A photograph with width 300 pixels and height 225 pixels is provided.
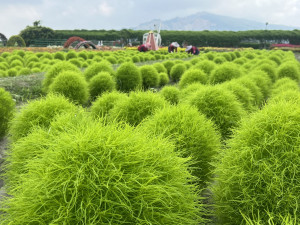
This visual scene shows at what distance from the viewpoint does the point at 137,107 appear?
11.9 feet

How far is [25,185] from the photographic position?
1.58 metres

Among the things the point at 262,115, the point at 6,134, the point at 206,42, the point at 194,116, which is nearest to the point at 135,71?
the point at 6,134

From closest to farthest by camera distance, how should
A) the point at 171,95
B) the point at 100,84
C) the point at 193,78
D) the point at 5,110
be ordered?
the point at 5,110, the point at 171,95, the point at 193,78, the point at 100,84

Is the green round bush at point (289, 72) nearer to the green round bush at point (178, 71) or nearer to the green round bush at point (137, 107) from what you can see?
the green round bush at point (178, 71)

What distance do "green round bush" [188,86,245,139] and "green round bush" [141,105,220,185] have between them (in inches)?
29.4

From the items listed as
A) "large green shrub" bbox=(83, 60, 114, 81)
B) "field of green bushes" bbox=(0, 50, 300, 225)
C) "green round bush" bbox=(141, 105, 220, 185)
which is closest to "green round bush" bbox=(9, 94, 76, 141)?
"field of green bushes" bbox=(0, 50, 300, 225)

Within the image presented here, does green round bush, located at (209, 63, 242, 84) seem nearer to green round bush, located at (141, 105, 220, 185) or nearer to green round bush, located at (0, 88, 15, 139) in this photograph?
green round bush, located at (141, 105, 220, 185)

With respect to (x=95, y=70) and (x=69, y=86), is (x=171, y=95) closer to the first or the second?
(x=69, y=86)

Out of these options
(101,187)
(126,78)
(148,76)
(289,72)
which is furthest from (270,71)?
(101,187)

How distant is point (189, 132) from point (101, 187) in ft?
4.91

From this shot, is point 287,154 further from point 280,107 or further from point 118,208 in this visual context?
point 118,208

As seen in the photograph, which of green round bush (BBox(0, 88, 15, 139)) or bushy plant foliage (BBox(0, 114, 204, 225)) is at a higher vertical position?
bushy plant foliage (BBox(0, 114, 204, 225))

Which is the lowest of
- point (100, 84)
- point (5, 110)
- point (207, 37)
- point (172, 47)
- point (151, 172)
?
point (5, 110)

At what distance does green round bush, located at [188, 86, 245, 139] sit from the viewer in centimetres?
366
